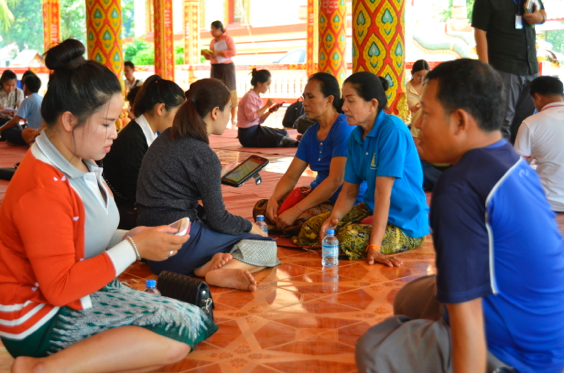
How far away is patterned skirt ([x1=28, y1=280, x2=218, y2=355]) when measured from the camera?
6.25 ft

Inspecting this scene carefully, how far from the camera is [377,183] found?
3348mm

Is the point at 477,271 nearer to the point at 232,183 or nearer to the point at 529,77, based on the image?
the point at 232,183

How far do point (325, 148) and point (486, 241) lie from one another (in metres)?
2.53

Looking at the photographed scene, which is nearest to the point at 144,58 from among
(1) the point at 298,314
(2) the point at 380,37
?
(2) the point at 380,37

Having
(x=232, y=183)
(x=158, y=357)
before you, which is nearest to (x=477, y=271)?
(x=158, y=357)

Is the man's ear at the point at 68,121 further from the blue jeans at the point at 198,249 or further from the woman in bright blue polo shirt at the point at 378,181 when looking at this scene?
the woman in bright blue polo shirt at the point at 378,181

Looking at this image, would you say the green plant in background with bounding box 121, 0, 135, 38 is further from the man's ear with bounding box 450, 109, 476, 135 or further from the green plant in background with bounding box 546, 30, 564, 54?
the man's ear with bounding box 450, 109, 476, 135

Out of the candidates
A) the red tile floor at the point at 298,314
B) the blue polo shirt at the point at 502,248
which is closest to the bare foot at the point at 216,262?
the red tile floor at the point at 298,314

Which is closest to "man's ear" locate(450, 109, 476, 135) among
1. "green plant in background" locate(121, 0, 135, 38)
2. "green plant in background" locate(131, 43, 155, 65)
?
"green plant in background" locate(131, 43, 155, 65)

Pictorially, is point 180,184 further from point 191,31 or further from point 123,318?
point 191,31

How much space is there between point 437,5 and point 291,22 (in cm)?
535

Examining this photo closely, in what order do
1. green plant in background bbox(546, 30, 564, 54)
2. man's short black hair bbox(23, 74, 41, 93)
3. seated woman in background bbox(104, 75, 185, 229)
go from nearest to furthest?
seated woman in background bbox(104, 75, 185, 229), man's short black hair bbox(23, 74, 41, 93), green plant in background bbox(546, 30, 564, 54)

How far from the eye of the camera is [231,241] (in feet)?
10.6

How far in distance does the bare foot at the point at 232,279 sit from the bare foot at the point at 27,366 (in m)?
1.28
